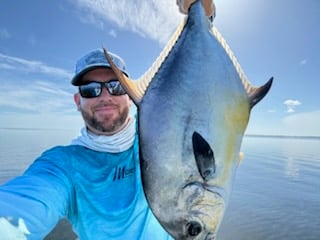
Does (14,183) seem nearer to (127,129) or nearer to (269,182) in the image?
(127,129)

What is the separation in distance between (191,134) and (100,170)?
1.25 m

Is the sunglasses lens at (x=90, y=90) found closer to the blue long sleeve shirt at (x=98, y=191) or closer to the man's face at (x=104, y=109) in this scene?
the man's face at (x=104, y=109)

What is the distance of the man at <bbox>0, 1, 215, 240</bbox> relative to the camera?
88.4 inches

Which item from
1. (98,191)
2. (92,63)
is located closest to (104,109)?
(92,63)

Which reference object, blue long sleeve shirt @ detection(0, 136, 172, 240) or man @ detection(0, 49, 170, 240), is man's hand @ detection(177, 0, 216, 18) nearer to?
man @ detection(0, 49, 170, 240)

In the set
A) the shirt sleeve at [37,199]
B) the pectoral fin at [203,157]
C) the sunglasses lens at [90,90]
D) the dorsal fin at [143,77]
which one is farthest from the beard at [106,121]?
the pectoral fin at [203,157]

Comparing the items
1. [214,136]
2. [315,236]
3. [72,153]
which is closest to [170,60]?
[214,136]

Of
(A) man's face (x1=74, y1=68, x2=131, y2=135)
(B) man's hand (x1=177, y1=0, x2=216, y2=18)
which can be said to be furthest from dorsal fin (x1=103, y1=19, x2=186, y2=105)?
(A) man's face (x1=74, y1=68, x2=131, y2=135)

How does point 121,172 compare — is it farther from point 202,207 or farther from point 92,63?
point 202,207

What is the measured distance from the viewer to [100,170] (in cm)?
237

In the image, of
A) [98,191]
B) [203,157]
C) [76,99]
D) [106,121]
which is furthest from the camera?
[76,99]

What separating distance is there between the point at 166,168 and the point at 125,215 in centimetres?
111

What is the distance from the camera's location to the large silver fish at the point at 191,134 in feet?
4.33

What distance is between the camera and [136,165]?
2.40m
